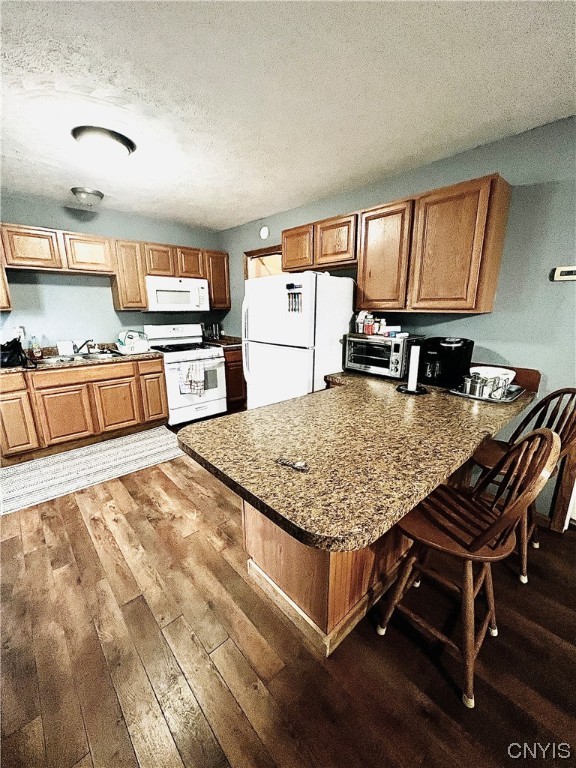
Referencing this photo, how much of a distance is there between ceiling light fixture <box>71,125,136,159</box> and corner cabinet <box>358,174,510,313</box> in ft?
5.58

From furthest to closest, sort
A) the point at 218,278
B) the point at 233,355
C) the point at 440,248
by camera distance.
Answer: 1. the point at 218,278
2. the point at 233,355
3. the point at 440,248

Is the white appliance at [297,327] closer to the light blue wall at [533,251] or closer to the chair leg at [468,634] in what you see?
the light blue wall at [533,251]

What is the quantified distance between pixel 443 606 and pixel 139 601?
A: 1.50m

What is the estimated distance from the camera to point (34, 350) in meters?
3.07

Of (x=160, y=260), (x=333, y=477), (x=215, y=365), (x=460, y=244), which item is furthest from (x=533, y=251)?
(x=160, y=260)

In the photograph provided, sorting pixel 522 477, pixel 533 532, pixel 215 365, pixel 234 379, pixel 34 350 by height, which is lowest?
pixel 533 532

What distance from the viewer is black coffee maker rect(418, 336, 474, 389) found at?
6.40 feet

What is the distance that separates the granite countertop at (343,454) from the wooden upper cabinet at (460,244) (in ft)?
2.27

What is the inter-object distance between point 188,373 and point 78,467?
54.9 inches

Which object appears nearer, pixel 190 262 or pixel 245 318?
pixel 245 318

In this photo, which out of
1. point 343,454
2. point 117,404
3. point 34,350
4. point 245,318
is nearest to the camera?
point 343,454

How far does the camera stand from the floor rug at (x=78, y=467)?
2.41m

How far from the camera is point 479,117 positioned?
67.3 inches

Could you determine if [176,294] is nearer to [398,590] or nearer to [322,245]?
[322,245]
